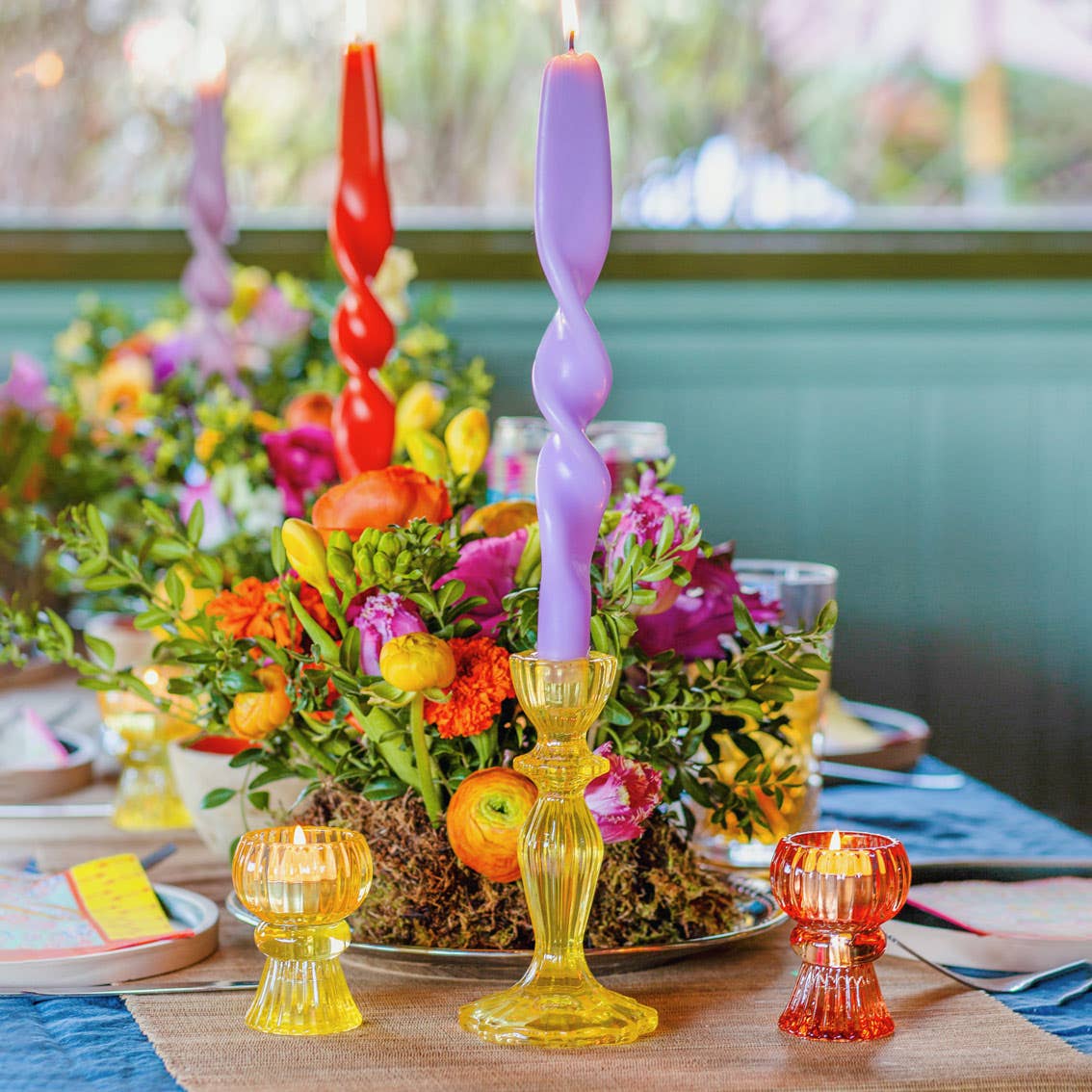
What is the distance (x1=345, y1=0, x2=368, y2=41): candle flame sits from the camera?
804 mm

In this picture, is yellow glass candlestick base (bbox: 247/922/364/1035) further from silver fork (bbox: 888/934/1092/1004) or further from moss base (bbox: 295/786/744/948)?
silver fork (bbox: 888/934/1092/1004)

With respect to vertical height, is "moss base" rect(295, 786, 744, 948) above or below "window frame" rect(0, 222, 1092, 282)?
below

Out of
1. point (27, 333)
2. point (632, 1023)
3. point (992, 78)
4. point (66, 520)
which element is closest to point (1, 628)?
point (66, 520)

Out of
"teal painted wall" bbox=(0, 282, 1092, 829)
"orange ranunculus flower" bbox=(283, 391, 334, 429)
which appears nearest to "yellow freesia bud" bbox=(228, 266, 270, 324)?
"orange ranunculus flower" bbox=(283, 391, 334, 429)

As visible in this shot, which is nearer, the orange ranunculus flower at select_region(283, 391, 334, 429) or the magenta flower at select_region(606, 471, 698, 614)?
the magenta flower at select_region(606, 471, 698, 614)

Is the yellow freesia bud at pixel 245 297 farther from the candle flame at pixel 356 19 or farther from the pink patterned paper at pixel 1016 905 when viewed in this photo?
the pink patterned paper at pixel 1016 905

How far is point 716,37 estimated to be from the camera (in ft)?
9.15

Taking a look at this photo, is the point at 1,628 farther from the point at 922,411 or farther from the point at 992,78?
the point at 992,78

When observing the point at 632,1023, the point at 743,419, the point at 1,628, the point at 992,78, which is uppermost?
A: the point at 992,78

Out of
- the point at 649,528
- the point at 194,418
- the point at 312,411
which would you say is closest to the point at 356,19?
the point at 649,528

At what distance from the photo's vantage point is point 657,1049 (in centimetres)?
58

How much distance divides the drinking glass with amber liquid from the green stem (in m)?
0.24

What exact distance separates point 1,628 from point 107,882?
0.14m

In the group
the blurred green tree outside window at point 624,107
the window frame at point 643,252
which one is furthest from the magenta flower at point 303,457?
the blurred green tree outside window at point 624,107
